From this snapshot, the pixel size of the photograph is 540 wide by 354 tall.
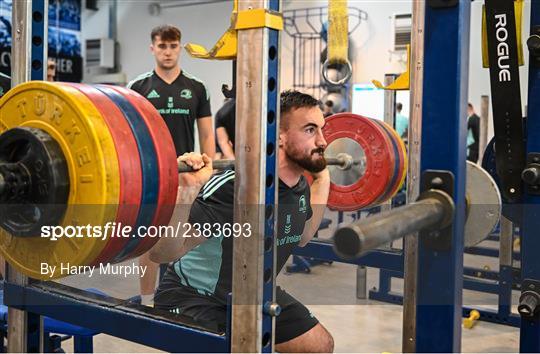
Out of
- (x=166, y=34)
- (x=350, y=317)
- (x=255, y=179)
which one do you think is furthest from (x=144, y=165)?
(x=350, y=317)

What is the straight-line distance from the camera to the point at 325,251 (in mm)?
3025

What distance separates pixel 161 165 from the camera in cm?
135

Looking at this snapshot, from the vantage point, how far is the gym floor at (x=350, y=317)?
10.8ft

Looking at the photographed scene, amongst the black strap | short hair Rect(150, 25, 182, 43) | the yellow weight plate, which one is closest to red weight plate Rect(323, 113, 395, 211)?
short hair Rect(150, 25, 182, 43)

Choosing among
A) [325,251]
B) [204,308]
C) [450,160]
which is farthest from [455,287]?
[325,251]

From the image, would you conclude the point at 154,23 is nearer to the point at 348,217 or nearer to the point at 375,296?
the point at 348,217

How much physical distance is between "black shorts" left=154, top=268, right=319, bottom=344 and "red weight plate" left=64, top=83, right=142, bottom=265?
0.57 m

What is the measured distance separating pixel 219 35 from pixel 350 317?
21.6 ft

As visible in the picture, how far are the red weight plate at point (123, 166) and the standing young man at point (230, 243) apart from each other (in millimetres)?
413

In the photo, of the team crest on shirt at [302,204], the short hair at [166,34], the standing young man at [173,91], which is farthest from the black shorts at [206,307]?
the short hair at [166,34]

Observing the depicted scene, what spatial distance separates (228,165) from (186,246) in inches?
10.8

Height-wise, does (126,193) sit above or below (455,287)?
above

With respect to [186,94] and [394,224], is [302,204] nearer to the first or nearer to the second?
[394,224]

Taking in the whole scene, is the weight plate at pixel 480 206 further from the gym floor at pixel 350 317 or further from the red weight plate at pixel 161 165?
the gym floor at pixel 350 317
